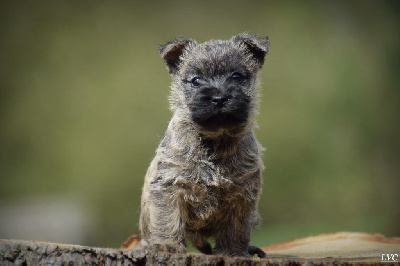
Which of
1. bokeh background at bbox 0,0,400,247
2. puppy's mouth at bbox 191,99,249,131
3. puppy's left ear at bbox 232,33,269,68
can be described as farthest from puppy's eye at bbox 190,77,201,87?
bokeh background at bbox 0,0,400,247

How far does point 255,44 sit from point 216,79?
70 centimetres

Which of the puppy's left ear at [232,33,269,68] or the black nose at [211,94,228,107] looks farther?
the puppy's left ear at [232,33,269,68]

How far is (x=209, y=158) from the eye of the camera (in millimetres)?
5414

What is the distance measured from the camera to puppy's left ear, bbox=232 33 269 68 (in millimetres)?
5764

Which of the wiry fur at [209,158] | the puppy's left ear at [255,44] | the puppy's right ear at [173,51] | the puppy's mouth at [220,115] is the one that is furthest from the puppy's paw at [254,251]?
the puppy's right ear at [173,51]

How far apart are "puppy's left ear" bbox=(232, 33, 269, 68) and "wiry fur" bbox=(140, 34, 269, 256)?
16 millimetres

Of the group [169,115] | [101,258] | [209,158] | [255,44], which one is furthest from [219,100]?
[169,115]

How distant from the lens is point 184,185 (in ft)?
17.6

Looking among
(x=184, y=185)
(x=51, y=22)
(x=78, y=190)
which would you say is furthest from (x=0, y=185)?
(x=184, y=185)

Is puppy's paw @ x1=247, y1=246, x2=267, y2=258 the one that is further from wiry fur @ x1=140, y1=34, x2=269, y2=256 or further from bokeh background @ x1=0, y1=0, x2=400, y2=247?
bokeh background @ x1=0, y1=0, x2=400, y2=247

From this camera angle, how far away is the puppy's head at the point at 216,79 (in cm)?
515

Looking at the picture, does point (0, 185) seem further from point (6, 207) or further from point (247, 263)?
point (247, 263)

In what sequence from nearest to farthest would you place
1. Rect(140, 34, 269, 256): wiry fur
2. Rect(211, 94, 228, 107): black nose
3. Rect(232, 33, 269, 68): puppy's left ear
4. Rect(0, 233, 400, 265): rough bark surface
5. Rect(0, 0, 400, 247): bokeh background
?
Rect(0, 233, 400, 265): rough bark surface < Rect(211, 94, 228, 107): black nose < Rect(140, 34, 269, 256): wiry fur < Rect(232, 33, 269, 68): puppy's left ear < Rect(0, 0, 400, 247): bokeh background

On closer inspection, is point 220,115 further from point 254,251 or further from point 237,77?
point 254,251
